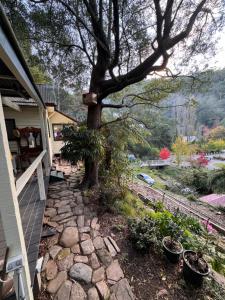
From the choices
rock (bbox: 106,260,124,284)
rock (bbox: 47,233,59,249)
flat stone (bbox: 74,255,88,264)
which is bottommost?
rock (bbox: 106,260,124,284)

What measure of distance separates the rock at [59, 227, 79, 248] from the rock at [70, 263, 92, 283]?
422mm

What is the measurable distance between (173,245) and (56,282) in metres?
1.92

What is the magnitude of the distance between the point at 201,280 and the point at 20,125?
21.3ft

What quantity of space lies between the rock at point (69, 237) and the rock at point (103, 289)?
2.56 ft

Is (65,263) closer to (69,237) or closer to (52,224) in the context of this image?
(69,237)

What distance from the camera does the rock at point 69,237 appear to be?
2629 mm

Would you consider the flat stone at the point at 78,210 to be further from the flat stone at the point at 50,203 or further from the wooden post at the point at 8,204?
the wooden post at the point at 8,204

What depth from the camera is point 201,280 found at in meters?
2.25

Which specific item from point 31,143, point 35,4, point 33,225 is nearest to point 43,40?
point 35,4

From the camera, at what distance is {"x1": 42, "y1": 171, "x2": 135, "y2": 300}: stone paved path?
6.49 feet

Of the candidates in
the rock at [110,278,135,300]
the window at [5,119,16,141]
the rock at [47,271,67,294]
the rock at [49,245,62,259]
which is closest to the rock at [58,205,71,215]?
the rock at [49,245,62,259]

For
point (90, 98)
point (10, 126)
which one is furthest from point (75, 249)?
point (10, 126)

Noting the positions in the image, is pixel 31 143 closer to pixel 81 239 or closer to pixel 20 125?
pixel 20 125

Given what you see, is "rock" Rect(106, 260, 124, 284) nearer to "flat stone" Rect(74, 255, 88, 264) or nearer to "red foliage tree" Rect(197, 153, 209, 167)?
"flat stone" Rect(74, 255, 88, 264)
